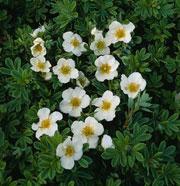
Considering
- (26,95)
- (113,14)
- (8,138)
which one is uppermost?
(113,14)

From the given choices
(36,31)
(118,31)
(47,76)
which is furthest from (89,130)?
(36,31)

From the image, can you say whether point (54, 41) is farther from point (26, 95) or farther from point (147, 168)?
point (147, 168)

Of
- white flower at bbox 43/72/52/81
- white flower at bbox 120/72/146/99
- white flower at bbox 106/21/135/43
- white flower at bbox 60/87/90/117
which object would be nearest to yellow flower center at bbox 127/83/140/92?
white flower at bbox 120/72/146/99

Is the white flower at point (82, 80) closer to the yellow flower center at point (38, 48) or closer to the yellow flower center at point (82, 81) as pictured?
the yellow flower center at point (82, 81)

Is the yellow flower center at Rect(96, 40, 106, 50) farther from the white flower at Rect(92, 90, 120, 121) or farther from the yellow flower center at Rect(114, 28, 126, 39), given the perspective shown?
the white flower at Rect(92, 90, 120, 121)

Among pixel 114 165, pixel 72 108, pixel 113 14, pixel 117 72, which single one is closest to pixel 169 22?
pixel 113 14

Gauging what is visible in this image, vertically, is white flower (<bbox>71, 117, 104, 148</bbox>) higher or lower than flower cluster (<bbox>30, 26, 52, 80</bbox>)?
lower

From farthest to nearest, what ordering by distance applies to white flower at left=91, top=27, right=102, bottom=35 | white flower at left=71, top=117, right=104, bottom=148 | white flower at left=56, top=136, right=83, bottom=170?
white flower at left=91, top=27, right=102, bottom=35, white flower at left=71, top=117, right=104, bottom=148, white flower at left=56, top=136, right=83, bottom=170

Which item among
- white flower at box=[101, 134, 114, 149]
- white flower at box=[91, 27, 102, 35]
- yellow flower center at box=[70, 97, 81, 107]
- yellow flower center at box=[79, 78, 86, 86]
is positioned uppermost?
white flower at box=[91, 27, 102, 35]
